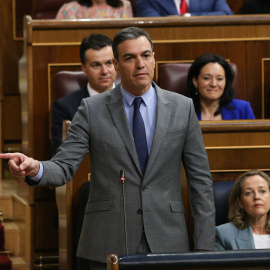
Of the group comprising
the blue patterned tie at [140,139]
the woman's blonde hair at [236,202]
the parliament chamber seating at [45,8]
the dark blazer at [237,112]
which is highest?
the parliament chamber seating at [45,8]

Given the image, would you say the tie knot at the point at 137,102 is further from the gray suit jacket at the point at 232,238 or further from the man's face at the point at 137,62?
the gray suit jacket at the point at 232,238

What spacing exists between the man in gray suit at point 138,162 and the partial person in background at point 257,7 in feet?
2.98

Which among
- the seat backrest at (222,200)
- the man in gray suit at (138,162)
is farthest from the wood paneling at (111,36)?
the man in gray suit at (138,162)

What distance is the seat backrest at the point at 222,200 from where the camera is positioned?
97cm

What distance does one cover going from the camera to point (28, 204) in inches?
52.2

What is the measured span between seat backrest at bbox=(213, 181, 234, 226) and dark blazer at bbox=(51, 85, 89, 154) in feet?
1.14

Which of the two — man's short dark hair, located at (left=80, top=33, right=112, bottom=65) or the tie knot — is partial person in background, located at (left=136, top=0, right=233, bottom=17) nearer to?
man's short dark hair, located at (left=80, top=33, right=112, bottom=65)

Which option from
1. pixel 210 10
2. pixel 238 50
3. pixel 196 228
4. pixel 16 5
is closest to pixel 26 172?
pixel 196 228

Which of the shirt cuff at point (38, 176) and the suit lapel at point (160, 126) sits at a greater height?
the suit lapel at point (160, 126)

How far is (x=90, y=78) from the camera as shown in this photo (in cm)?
121

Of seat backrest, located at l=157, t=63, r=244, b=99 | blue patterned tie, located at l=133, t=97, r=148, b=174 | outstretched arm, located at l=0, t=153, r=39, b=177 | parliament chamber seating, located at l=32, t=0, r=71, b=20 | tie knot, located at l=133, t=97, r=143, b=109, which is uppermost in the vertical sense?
parliament chamber seating, located at l=32, t=0, r=71, b=20

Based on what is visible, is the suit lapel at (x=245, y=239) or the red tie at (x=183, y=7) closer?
the suit lapel at (x=245, y=239)

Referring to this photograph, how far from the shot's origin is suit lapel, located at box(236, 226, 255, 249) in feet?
3.00

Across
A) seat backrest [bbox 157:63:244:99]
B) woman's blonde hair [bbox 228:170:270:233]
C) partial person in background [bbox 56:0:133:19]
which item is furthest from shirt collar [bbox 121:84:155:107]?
partial person in background [bbox 56:0:133:19]
